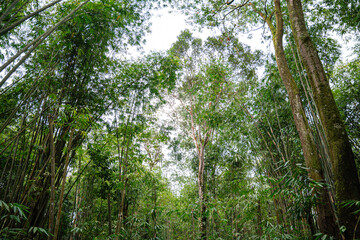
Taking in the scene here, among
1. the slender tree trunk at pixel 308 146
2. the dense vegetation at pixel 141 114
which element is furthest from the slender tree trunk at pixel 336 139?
the slender tree trunk at pixel 308 146

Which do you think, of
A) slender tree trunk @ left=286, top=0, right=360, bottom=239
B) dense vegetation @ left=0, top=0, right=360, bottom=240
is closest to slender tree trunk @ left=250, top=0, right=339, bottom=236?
dense vegetation @ left=0, top=0, right=360, bottom=240

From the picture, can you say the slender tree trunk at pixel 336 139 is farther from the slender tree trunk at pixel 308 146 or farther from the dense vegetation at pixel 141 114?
the slender tree trunk at pixel 308 146

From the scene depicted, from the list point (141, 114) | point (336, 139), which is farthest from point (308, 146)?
point (141, 114)

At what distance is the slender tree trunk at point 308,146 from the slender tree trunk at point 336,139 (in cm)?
34

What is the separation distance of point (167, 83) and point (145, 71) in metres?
0.40

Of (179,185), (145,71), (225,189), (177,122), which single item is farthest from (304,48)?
(179,185)

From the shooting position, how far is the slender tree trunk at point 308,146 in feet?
5.19

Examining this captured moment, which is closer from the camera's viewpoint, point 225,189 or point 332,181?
point 332,181

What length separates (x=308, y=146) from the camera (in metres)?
1.92

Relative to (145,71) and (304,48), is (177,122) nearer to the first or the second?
(145,71)

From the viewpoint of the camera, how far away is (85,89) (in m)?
2.35

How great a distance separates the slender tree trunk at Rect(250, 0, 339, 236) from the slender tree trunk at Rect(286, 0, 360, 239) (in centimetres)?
34

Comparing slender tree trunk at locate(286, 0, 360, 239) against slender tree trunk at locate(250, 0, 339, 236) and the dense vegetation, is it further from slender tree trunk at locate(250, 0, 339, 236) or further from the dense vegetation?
slender tree trunk at locate(250, 0, 339, 236)

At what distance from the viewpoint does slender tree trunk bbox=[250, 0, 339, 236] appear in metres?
1.58
